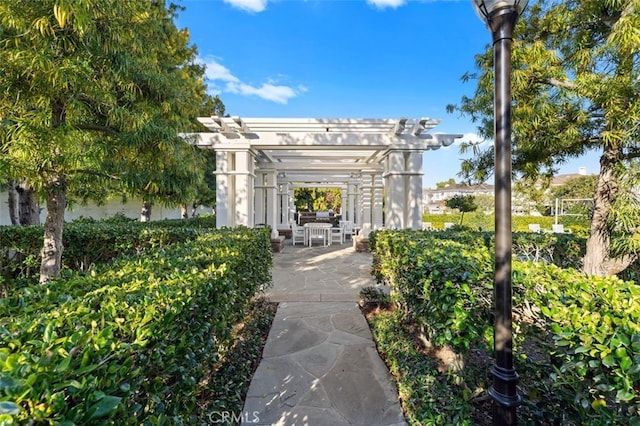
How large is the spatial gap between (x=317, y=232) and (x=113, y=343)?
34.9 feet

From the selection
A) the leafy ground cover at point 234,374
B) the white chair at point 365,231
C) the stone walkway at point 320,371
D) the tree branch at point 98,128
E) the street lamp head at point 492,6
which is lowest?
the stone walkway at point 320,371

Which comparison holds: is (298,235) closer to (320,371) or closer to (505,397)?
(320,371)

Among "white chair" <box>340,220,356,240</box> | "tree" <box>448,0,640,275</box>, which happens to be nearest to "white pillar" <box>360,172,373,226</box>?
"white chair" <box>340,220,356,240</box>

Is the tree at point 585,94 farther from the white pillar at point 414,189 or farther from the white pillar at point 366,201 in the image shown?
the white pillar at point 366,201

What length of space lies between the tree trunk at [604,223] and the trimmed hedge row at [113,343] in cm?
464

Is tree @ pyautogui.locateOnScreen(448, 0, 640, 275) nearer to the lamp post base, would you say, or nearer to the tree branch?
the lamp post base

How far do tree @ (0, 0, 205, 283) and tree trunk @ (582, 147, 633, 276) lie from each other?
545 cm

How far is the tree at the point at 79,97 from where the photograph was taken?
8.00ft

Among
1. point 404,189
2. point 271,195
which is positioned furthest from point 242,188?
point 404,189

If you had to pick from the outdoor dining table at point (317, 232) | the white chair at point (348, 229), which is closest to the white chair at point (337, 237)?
the outdoor dining table at point (317, 232)

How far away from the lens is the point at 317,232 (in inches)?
461

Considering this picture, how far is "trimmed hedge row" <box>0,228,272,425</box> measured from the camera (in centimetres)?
83

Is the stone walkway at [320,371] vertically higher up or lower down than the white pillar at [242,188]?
lower down

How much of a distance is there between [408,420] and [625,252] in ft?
11.3
